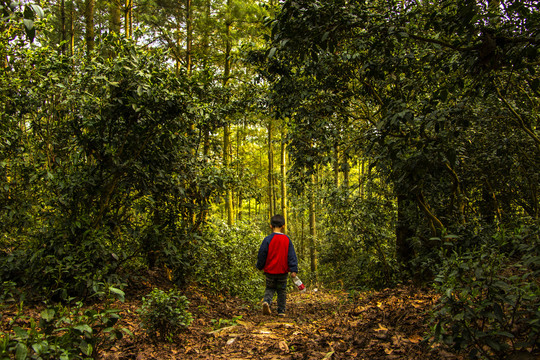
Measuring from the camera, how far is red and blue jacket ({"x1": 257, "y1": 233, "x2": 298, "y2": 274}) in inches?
224

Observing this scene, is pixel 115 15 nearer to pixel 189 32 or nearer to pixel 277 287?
pixel 189 32

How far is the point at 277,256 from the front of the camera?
5703mm

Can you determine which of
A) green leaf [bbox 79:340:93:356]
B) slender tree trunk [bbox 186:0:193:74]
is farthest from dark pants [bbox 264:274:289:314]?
slender tree trunk [bbox 186:0:193:74]

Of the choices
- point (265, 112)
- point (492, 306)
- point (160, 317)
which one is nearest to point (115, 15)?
point (265, 112)

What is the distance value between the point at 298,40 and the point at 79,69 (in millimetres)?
3614

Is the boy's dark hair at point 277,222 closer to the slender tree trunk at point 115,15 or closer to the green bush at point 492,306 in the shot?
the green bush at point 492,306

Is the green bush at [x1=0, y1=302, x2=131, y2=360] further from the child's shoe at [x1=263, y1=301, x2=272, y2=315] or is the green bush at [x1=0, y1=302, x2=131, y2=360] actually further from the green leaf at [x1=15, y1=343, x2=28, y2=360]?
the child's shoe at [x1=263, y1=301, x2=272, y2=315]

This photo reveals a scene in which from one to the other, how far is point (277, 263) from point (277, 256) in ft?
0.42

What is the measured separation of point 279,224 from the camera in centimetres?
579

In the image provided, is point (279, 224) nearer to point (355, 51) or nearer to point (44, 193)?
point (355, 51)

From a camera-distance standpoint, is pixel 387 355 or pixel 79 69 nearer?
pixel 387 355

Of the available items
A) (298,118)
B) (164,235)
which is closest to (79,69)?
(164,235)

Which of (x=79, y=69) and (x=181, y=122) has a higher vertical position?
(x=79, y=69)

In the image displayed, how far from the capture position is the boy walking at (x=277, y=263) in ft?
18.7
